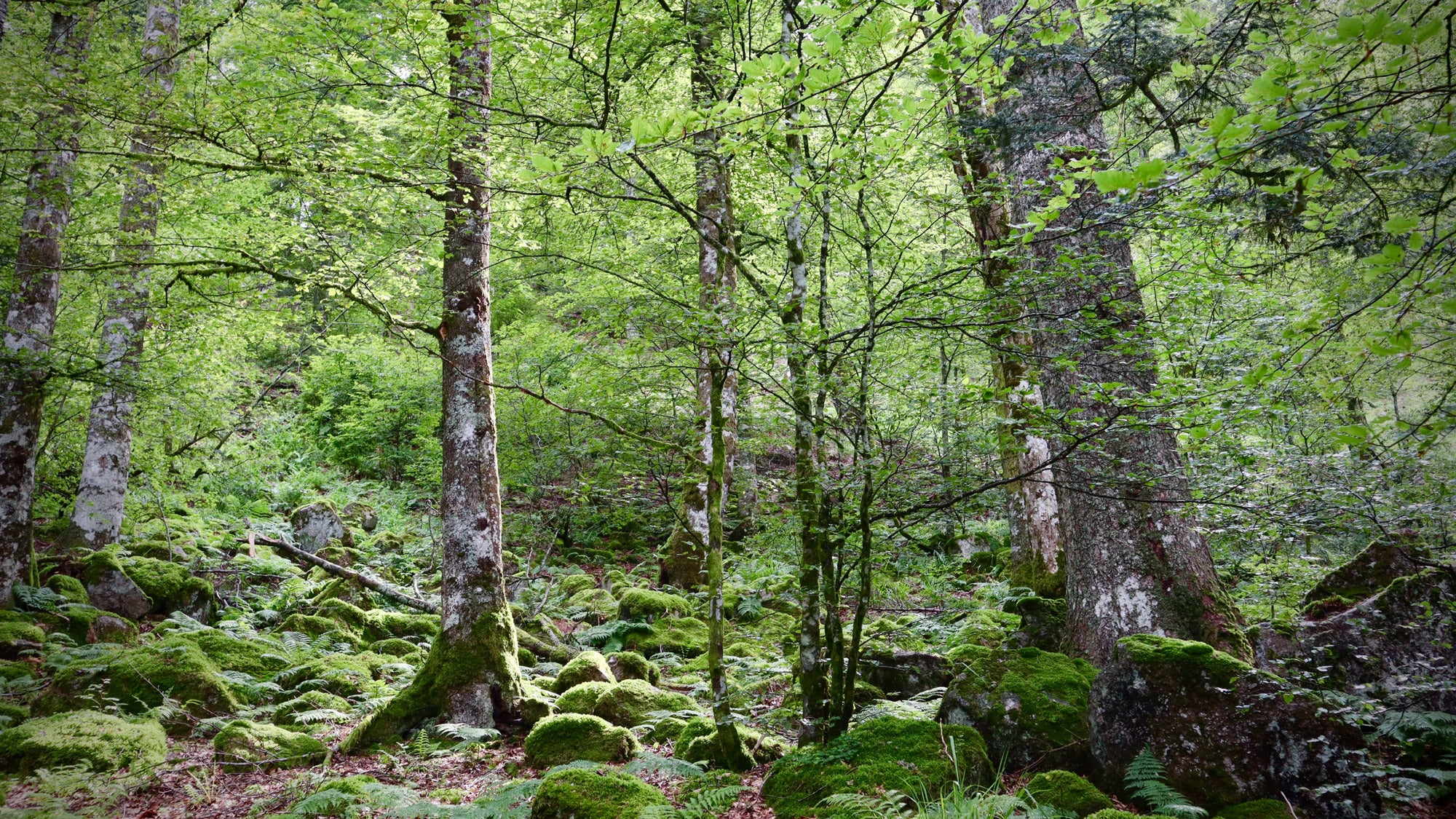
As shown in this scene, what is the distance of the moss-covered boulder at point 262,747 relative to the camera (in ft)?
17.6

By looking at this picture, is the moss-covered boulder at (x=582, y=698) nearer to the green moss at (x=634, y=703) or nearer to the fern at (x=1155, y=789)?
the green moss at (x=634, y=703)

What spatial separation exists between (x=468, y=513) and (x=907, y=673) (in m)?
4.15

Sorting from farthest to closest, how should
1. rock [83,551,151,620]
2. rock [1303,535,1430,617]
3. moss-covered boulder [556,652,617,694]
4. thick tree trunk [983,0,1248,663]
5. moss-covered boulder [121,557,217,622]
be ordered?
moss-covered boulder [121,557,217,622], rock [83,551,151,620], moss-covered boulder [556,652,617,694], rock [1303,535,1430,617], thick tree trunk [983,0,1248,663]

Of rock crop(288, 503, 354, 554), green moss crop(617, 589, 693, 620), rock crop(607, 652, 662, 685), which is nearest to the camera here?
rock crop(607, 652, 662, 685)

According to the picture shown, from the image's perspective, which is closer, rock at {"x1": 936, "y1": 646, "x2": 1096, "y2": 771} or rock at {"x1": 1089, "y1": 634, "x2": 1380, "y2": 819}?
rock at {"x1": 1089, "y1": 634, "x2": 1380, "y2": 819}

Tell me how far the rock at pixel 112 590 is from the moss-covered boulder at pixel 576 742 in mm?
6432

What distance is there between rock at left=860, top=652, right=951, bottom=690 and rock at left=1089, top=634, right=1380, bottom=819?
2070mm

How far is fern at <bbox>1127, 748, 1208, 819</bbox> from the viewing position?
372 cm

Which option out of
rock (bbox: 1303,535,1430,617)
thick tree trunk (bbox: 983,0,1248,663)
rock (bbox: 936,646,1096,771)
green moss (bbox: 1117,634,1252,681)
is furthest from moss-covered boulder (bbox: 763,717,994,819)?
rock (bbox: 1303,535,1430,617)

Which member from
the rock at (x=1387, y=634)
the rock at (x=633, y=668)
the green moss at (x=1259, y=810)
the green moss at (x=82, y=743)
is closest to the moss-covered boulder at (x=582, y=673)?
the rock at (x=633, y=668)

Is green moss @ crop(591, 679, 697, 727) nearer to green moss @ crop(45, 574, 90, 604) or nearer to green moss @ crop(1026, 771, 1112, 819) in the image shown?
green moss @ crop(1026, 771, 1112, 819)

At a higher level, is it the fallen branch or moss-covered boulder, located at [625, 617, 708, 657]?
the fallen branch

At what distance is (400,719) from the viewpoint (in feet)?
19.8

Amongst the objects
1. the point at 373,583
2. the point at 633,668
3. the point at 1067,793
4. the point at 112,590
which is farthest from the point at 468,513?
the point at 112,590
